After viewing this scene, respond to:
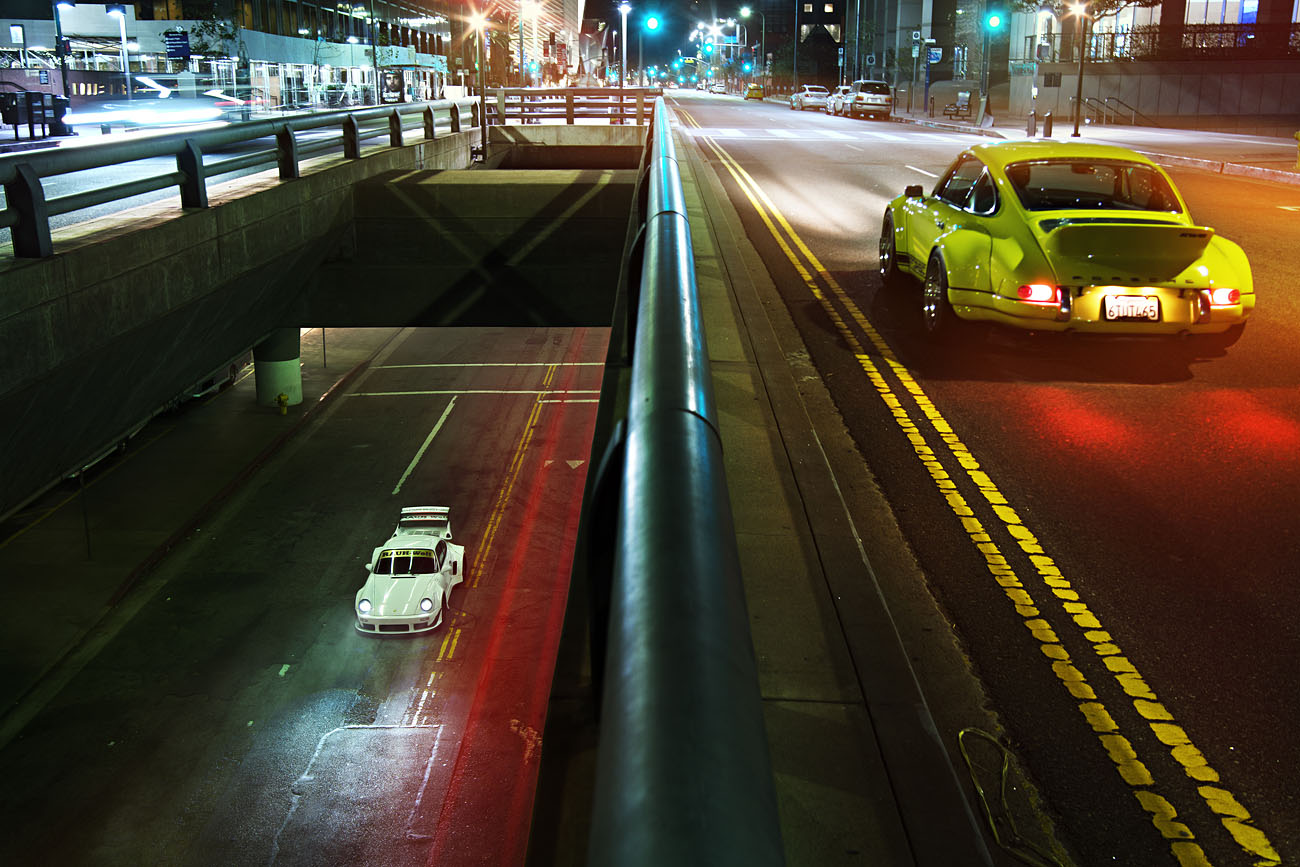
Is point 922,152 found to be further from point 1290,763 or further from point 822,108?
point 822,108

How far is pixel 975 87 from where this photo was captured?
6888cm

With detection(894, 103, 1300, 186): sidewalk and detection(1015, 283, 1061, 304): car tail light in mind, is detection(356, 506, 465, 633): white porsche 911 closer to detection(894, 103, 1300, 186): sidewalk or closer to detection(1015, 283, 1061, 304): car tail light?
detection(1015, 283, 1061, 304): car tail light

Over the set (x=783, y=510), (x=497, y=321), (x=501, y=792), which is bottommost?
(x=501, y=792)

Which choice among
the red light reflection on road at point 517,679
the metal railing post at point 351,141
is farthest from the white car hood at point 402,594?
the metal railing post at point 351,141

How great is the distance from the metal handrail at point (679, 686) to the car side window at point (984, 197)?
29.1 ft

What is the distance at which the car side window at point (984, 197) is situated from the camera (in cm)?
1016

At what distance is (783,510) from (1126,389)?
4.35m

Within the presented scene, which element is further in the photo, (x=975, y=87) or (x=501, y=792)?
(x=975, y=87)

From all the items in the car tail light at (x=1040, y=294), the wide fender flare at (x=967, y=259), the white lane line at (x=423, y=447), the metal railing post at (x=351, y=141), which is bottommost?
the white lane line at (x=423, y=447)

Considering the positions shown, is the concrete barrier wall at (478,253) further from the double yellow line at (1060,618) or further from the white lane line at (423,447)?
the white lane line at (423,447)

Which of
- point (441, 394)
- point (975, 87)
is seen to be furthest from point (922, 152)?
point (975, 87)

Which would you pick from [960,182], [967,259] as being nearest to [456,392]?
[960,182]

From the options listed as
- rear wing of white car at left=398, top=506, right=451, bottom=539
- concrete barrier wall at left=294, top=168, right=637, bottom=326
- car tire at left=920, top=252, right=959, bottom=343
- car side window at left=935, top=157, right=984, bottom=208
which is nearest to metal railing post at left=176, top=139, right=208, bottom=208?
concrete barrier wall at left=294, top=168, right=637, bottom=326

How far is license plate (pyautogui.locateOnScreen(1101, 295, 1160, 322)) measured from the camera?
29.1ft
